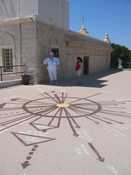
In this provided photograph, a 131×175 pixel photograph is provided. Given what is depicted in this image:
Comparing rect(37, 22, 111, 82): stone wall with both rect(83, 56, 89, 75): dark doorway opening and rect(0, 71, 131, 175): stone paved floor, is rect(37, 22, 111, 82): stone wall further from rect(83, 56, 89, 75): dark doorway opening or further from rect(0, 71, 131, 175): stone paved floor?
rect(0, 71, 131, 175): stone paved floor

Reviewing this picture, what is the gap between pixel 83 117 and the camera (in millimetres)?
4941

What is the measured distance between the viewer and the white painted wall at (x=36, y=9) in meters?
18.4

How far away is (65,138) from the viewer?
147 inches

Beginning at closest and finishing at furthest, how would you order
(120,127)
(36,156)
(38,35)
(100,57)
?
(36,156) < (120,127) < (38,35) < (100,57)

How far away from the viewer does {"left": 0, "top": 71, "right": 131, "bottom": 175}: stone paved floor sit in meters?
2.78

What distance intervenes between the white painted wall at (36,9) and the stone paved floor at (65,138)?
44.7 feet

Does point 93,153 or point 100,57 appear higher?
point 100,57

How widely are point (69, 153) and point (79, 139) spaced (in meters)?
0.56

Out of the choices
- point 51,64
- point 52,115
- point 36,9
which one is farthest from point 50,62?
point 36,9

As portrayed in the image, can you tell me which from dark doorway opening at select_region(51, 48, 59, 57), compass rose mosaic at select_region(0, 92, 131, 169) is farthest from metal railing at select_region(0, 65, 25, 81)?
compass rose mosaic at select_region(0, 92, 131, 169)

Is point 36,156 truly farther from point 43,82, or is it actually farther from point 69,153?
point 43,82

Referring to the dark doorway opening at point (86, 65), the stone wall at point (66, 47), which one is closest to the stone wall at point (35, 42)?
the stone wall at point (66, 47)

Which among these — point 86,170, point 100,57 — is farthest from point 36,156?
point 100,57

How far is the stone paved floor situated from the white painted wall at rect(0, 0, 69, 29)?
1362cm
